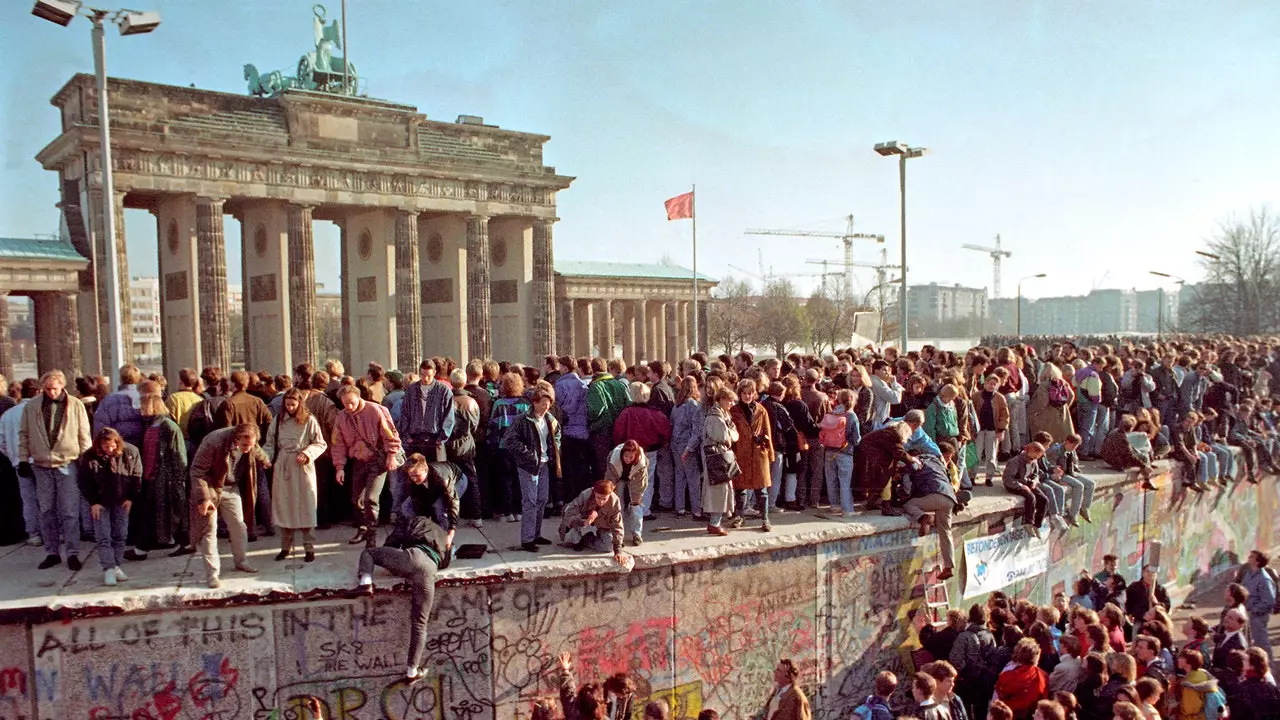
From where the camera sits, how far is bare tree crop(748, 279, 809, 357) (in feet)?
206

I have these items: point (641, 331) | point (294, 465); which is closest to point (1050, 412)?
point (294, 465)

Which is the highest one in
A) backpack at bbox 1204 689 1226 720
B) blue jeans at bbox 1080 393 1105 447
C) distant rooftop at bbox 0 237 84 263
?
distant rooftop at bbox 0 237 84 263

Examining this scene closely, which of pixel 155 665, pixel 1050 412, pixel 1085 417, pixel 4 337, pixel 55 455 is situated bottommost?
pixel 155 665

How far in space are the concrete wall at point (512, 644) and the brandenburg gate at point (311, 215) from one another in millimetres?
19301

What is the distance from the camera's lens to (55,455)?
834 centimetres

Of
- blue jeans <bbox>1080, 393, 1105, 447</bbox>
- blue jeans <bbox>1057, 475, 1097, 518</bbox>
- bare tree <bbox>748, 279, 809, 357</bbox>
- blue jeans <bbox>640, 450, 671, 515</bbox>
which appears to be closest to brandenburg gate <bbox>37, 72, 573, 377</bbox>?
blue jeans <bbox>640, 450, 671, 515</bbox>

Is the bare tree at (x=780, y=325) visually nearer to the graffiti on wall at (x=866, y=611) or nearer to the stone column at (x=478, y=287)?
the stone column at (x=478, y=287)

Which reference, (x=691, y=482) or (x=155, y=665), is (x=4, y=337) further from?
(x=691, y=482)

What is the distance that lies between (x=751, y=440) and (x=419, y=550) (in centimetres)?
420

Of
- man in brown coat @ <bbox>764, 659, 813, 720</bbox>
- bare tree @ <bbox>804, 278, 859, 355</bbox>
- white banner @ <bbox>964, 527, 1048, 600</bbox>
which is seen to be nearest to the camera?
man in brown coat @ <bbox>764, 659, 813, 720</bbox>

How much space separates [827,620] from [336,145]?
86.9 feet

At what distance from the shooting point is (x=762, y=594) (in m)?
10.3

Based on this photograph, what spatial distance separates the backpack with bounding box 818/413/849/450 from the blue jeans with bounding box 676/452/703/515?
1690 mm

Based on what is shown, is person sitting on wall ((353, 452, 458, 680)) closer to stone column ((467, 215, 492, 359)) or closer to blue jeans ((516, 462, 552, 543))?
blue jeans ((516, 462, 552, 543))
